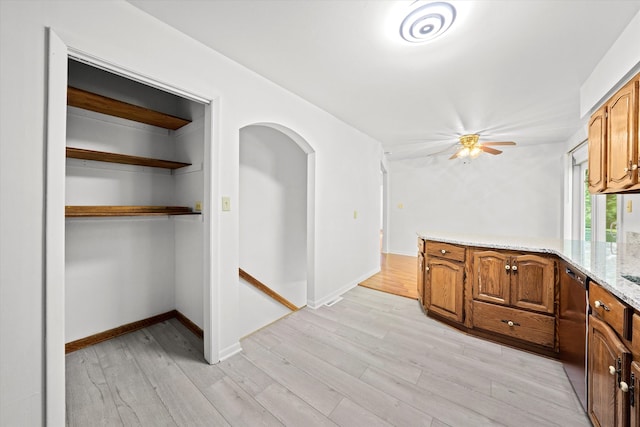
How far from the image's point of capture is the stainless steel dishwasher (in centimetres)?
143

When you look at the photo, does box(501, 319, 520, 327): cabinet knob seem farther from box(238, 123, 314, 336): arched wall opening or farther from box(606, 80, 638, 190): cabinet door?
box(238, 123, 314, 336): arched wall opening

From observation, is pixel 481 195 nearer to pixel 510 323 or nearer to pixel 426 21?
pixel 510 323

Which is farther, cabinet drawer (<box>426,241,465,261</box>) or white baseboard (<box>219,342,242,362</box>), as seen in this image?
cabinet drawer (<box>426,241,465,261</box>)

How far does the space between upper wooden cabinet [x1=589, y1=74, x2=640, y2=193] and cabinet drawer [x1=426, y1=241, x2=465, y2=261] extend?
113 centimetres

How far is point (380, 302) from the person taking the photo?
3043 millimetres

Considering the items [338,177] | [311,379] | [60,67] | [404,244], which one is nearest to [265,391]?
[311,379]

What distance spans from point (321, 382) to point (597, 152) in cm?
290

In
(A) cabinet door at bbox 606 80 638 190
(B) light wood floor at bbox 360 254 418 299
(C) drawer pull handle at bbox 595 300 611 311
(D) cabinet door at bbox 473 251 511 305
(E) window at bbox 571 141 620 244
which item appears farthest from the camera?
(B) light wood floor at bbox 360 254 418 299

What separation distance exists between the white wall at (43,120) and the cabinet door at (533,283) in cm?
241

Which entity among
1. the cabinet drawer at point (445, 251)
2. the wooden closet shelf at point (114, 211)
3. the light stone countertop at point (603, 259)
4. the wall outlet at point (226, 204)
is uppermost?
the wall outlet at point (226, 204)

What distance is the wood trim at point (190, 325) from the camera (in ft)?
7.42

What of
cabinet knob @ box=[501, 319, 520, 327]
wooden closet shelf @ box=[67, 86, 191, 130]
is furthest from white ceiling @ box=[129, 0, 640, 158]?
cabinet knob @ box=[501, 319, 520, 327]

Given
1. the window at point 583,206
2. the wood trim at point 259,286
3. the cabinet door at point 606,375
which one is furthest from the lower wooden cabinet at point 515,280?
the window at point 583,206

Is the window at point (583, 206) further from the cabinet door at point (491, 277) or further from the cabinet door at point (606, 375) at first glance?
the cabinet door at point (606, 375)
